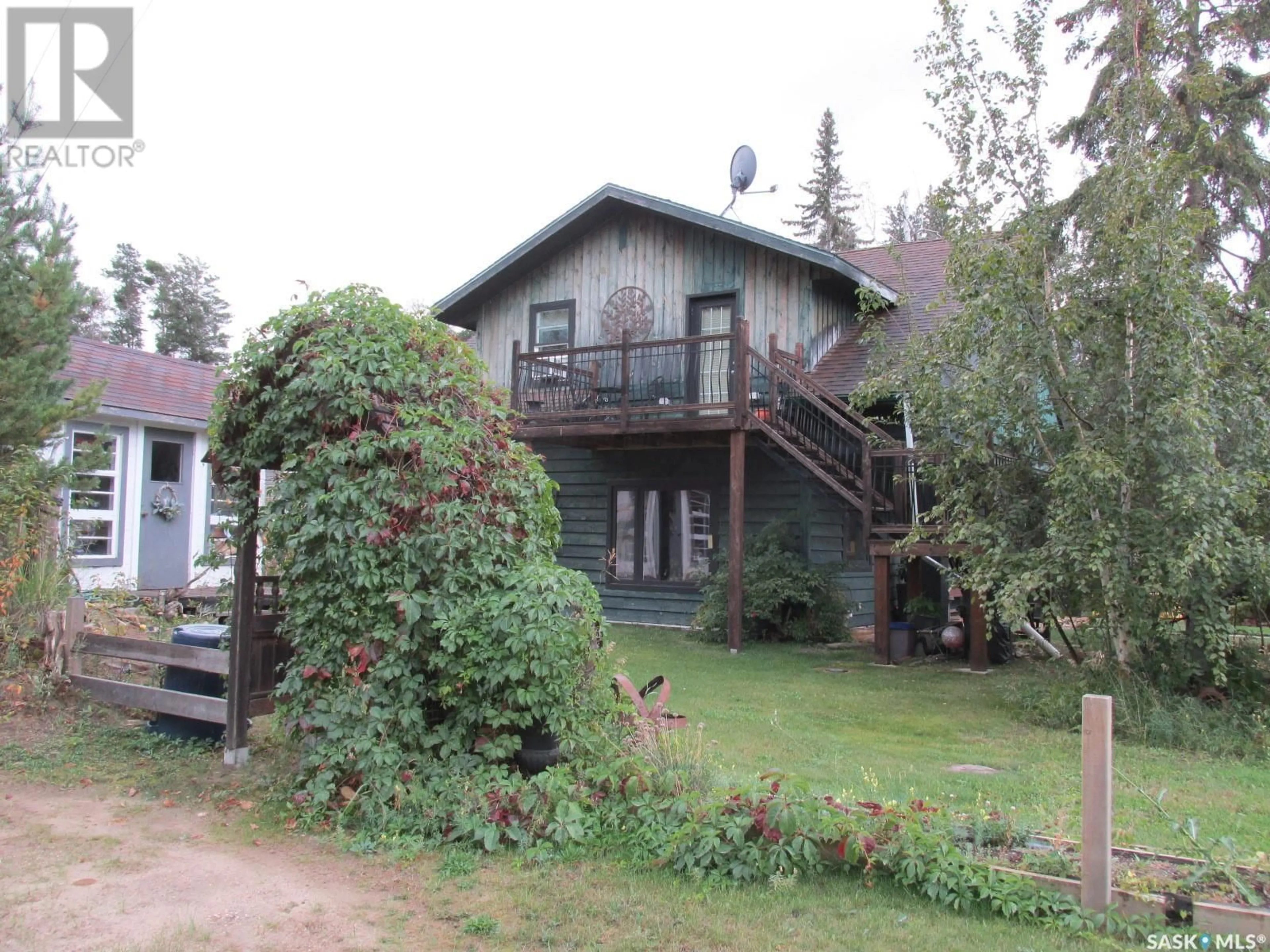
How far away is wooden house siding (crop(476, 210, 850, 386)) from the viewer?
13.7 m

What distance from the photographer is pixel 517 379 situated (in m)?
13.8

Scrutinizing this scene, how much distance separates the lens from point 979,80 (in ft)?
27.1

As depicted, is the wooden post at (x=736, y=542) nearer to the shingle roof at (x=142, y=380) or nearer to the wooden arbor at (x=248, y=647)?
the wooden arbor at (x=248, y=647)

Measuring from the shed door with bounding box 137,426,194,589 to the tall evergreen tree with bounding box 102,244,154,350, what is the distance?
3353 cm

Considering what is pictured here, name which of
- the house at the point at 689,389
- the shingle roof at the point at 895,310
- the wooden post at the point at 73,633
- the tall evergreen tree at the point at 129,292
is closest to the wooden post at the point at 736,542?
the house at the point at 689,389

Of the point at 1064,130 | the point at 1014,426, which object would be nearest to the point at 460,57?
the point at 1014,426

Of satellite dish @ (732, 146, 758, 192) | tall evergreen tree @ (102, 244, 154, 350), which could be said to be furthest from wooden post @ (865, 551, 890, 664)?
tall evergreen tree @ (102, 244, 154, 350)

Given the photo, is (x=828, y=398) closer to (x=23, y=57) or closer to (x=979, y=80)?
(x=979, y=80)

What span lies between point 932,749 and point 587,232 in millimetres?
11066

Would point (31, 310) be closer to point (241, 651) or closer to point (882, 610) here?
point (241, 651)

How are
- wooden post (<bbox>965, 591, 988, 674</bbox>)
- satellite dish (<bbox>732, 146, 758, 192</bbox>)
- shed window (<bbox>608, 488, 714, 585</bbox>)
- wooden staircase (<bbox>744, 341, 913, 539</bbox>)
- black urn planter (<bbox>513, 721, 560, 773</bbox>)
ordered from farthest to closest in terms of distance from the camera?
satellite dish (<bbox>732, 146, 758, 192</bbox>) → shed window (<bbox>608, 488, 714, 585</bbox>) → wooden staircase (<bbox>744, 341, 913, 539</bbox>) → wooden post (<bbox>965, 591, 988, 674</bbox>) → black urn planter (<bbox>513, 721, 560, 773</bbox>)

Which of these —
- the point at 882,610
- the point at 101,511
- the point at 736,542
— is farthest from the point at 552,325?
the point at 882,610

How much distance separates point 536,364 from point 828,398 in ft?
15.1

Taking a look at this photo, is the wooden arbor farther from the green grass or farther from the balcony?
the balcony
